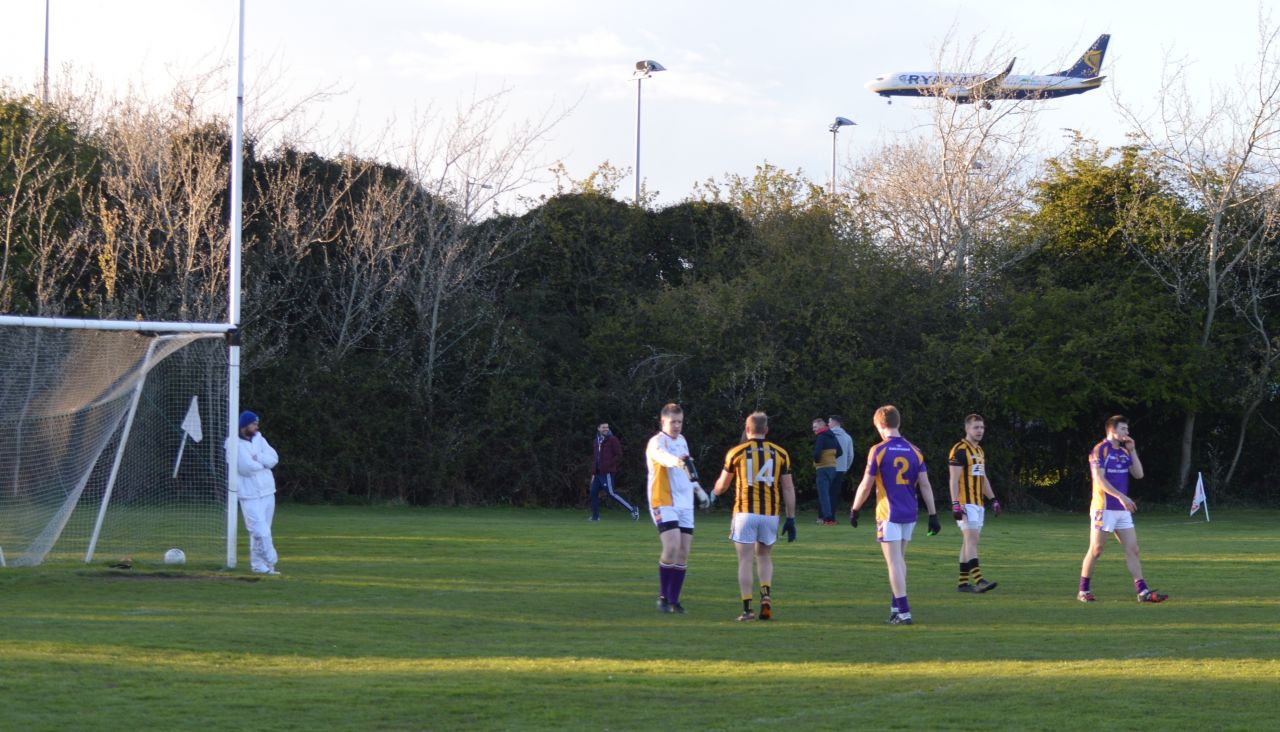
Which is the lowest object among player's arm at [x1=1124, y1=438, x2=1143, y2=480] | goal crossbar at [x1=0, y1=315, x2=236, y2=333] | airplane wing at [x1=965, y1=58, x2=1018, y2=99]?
player's arm at [x1=1124, y1=438, x2=1143, y2=480]

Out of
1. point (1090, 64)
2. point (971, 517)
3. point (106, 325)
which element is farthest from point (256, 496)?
point (1090, 64)

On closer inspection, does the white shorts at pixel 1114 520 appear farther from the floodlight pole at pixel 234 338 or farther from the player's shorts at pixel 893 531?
the floodlight pole at pixel 234 338

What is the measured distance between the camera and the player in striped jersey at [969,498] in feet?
45.1

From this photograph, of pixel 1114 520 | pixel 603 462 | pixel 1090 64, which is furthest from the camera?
pixel 1090 64

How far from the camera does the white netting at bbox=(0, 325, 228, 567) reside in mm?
15055

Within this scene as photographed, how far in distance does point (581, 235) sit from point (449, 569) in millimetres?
21204

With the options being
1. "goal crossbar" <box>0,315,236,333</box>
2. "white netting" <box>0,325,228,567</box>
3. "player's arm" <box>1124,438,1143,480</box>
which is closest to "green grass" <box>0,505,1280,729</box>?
"white netting" <box>0,325,228,567</box>

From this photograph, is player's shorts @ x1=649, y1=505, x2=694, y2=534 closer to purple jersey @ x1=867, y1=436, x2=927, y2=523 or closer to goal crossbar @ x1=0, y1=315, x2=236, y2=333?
purple jersey @ x1=867, y1=436, x2=927, y2=523

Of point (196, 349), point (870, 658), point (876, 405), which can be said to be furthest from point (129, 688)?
point (876, 405)

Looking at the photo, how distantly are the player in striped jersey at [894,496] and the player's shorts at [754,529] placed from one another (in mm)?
684

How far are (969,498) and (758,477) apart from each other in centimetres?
352

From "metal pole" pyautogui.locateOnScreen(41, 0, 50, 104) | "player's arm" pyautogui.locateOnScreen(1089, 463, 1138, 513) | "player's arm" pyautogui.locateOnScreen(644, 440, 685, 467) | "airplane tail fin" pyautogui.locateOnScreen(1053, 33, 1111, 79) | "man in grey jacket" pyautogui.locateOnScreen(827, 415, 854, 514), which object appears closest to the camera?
"player's arm" pyautogui.locateOnScreen(644, 440, 685, 467)

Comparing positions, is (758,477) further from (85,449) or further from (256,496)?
(85,449)

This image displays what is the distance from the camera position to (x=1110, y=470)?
1313cm
